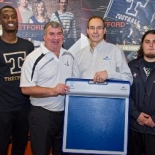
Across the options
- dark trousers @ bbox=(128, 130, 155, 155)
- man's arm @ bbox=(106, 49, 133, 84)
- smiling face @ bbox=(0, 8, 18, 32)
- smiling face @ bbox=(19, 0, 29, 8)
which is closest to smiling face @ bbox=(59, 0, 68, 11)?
smiling face @ bbox=(19, 0, 29, 8)

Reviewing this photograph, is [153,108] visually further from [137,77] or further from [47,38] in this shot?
[47,38]

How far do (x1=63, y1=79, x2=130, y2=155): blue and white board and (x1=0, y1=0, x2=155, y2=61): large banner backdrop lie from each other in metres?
1.16

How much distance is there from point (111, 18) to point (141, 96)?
47.6 inches

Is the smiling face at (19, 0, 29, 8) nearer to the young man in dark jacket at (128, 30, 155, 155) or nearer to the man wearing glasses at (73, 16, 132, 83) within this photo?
the man wearing glasses at (73, 16, 132, 83)

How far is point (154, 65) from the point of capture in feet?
6.91

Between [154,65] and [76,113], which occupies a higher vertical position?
[154,65]

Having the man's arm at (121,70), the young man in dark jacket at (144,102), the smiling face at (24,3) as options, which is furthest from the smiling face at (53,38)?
the smiling face at (24,3)

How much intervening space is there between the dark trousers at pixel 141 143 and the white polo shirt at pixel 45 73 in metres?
0.63

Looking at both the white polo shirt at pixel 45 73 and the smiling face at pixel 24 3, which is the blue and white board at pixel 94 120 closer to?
the white polo shirt at pixel 45 73

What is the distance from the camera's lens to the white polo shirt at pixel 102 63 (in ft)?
6.61

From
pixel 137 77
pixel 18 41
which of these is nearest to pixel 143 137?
pixel 137 77

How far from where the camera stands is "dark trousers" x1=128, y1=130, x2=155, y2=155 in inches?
81.4

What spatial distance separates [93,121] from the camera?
1.94 m

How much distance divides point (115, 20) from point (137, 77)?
3.53ft
